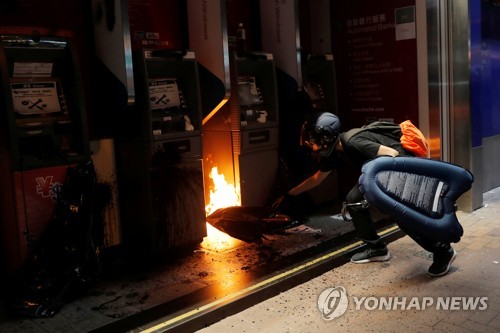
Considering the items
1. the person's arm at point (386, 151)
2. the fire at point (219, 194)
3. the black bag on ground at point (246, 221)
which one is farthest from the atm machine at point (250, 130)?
the person's arm at point (386, 151)

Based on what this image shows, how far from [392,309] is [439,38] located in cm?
342

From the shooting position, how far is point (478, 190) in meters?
6.39

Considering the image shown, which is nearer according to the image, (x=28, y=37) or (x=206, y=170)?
(x=28, y=37)

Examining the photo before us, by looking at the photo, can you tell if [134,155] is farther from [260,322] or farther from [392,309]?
[392,309]

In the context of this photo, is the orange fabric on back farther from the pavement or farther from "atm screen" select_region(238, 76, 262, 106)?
"atm screen" select_region(238, 76, 262, 106)

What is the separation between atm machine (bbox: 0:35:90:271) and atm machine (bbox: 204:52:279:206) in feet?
5.68

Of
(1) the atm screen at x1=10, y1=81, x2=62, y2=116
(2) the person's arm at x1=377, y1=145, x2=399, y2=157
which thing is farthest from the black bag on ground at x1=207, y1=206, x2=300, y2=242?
(1) the atm screen at x1=10, y1=81, x2=62, y2=116

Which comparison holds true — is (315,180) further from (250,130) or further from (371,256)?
(250,130)

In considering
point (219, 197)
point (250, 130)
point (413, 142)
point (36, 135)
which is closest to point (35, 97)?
point (36, 135)

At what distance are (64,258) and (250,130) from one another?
7.74 feet

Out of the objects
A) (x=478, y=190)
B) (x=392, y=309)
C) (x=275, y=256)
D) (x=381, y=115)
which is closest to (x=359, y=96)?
(x=381, y=115)

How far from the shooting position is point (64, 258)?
402cm

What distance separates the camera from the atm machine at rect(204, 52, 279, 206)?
549 centimetres

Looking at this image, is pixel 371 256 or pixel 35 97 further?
pixel 371 256
